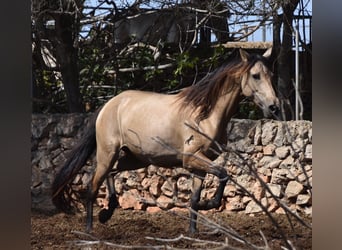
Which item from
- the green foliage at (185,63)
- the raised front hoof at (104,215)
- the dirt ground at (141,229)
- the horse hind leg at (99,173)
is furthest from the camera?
the green foliage at (185,63)

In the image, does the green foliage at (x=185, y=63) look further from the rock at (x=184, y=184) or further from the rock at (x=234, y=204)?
the rock at (x=234, y=204)

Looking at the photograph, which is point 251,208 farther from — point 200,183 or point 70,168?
point 70,168

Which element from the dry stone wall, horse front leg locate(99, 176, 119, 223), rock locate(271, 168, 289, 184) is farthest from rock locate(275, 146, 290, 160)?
horse front leg locate(99, 176, 119, 223)

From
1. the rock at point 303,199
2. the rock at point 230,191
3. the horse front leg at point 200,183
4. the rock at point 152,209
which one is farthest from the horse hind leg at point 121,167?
the rock at point 303,199

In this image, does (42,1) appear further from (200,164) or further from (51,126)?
(200,164)

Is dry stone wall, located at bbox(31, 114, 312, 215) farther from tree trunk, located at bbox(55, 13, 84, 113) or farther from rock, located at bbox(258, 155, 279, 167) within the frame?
tree trunk, located at bbox(55, 13, 84, 113)

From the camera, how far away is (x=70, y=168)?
5082 mm

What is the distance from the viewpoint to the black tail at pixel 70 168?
5.02 metres

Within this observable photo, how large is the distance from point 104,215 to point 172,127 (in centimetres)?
79

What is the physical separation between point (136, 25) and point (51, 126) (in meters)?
1.16

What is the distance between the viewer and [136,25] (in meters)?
5.55

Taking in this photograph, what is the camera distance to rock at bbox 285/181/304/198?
554 centimetres

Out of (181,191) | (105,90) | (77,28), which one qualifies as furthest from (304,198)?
(77,28)

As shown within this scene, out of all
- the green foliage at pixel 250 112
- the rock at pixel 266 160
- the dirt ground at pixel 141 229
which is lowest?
the dirt ground at pixel 141 229
